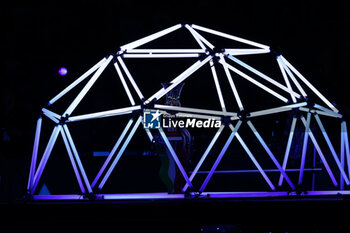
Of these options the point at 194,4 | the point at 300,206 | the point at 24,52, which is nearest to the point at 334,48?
the point at 194,4

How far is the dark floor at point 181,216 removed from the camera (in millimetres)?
3875

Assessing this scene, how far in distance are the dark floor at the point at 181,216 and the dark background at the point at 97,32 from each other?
1723 mm

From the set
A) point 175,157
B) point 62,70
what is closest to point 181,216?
point 175,157

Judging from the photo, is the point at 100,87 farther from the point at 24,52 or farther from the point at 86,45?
the point at 24,52

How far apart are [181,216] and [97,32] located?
3429 mm

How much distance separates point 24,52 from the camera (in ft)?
18.3

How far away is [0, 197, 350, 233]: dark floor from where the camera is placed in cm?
388

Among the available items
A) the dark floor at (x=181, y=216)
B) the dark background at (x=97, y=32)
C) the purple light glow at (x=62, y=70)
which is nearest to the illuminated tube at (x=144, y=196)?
the dark floor at (x=181, y=216)

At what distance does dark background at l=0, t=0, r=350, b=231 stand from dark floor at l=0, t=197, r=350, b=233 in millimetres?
1723

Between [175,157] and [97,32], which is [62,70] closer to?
[97,32]

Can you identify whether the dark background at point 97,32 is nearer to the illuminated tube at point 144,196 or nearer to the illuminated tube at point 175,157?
the illuminated tube at point 144,196

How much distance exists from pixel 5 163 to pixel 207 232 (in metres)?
3.24

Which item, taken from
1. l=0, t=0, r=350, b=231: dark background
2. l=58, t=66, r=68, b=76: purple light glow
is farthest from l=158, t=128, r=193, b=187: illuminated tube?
l=58, t=66, r=68, b=76: purple light glow

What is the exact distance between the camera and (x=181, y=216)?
3.96 meters
